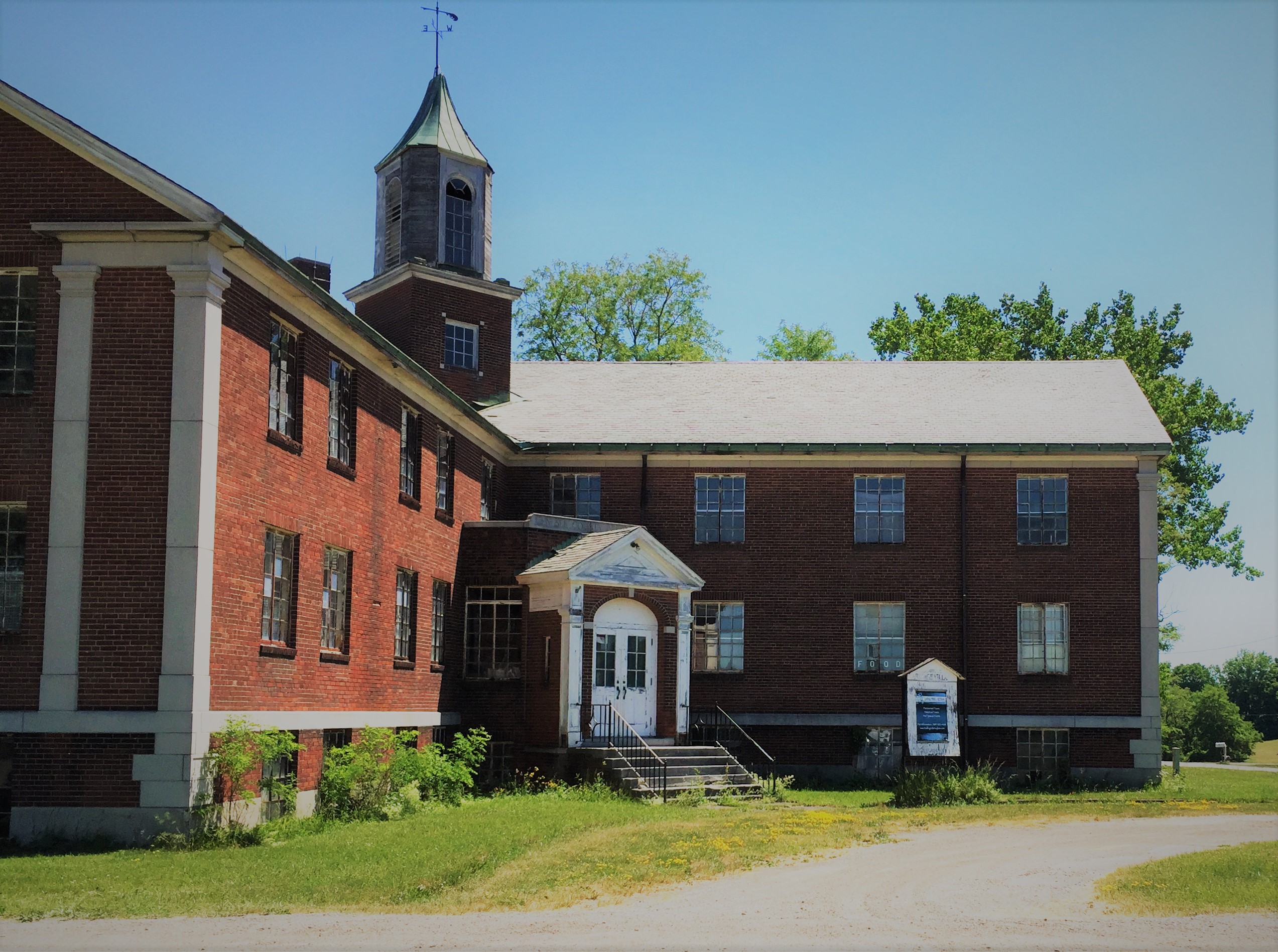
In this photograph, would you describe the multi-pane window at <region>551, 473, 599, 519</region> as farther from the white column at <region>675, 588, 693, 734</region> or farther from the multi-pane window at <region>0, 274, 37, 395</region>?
the multi-pane window at <region>0, 274, 37, 395</region>

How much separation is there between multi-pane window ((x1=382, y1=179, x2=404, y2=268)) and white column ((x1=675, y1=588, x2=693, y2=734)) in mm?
10997

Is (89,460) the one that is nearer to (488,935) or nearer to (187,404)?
(187,404)

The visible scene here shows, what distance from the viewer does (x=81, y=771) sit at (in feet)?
54.6

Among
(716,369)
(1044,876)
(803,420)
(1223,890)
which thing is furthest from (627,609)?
(1223,890)

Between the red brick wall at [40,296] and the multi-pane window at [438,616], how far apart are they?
957 cm

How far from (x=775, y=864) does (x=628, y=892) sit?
9.43 feet

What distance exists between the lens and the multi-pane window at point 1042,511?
3077 centimetres

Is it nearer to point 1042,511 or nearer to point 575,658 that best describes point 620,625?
point 575,658

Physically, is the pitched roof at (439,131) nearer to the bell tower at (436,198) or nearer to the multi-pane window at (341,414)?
the bell tower at (436,198)

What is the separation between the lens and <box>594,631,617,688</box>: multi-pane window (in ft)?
87.3

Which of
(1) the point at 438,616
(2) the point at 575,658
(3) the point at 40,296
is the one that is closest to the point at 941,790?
(2) the point at 575,658

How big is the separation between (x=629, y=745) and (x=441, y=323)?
11.6m

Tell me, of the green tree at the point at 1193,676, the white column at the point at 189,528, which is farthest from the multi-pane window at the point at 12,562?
the green tree at the point at 1193,676

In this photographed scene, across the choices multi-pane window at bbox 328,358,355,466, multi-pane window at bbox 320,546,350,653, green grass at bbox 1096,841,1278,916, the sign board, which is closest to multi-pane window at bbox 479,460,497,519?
multi-pane window at bbox 328,358,355,466
